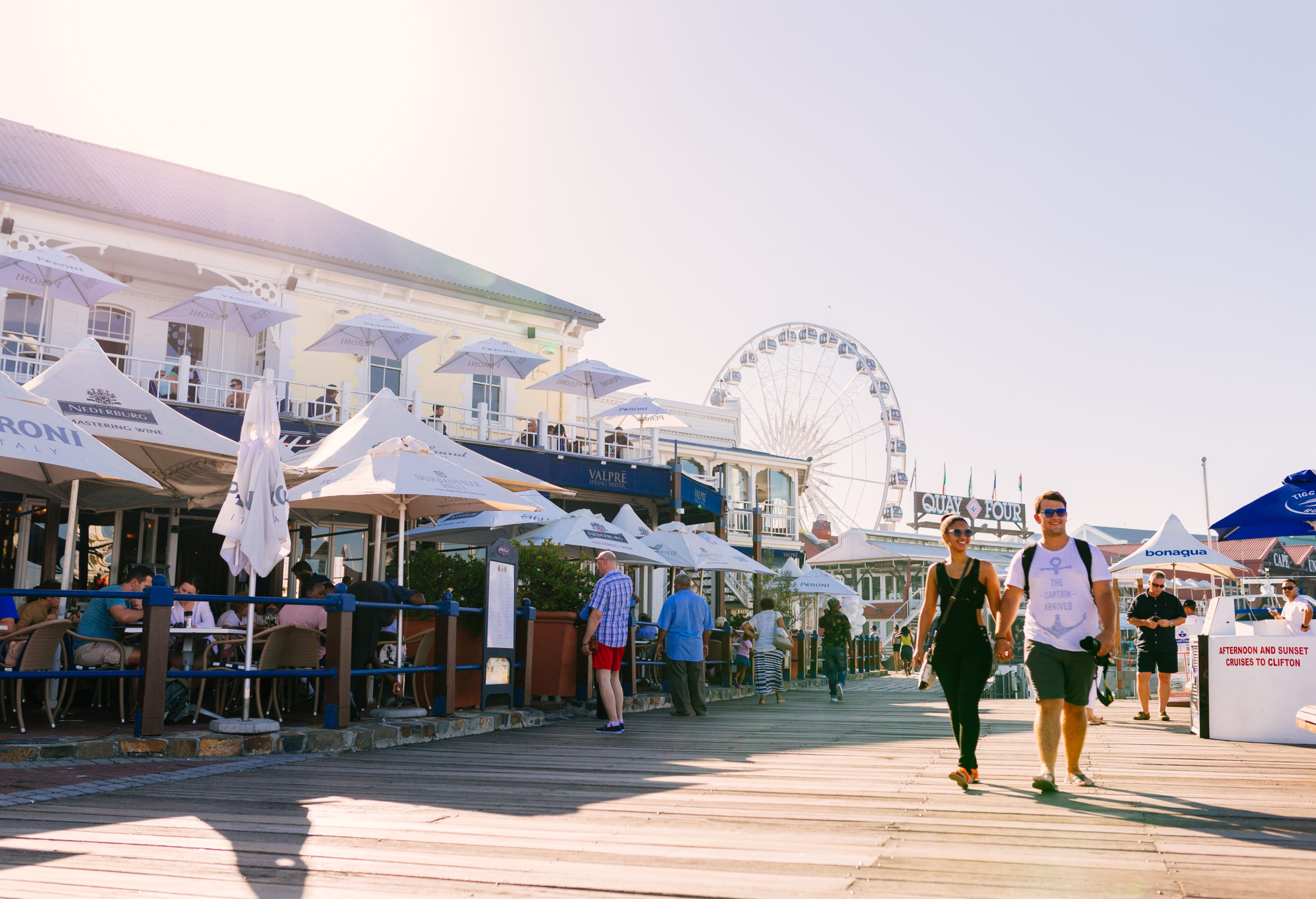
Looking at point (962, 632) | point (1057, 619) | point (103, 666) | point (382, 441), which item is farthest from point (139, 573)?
point (1057, 619)

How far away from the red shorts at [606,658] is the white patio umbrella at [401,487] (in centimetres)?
168

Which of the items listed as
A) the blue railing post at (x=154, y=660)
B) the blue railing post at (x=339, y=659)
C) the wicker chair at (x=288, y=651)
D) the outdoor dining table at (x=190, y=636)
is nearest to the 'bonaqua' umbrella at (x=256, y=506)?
the wicker chair at (x=288, y=651)

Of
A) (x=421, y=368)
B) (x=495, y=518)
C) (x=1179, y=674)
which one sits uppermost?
(x=421, y=368)

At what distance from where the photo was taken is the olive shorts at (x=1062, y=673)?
19.1 ft

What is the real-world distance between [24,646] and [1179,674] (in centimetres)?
2402

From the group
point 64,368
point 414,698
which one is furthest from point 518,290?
point 414,698

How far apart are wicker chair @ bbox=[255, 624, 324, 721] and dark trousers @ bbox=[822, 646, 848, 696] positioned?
28.7 feet

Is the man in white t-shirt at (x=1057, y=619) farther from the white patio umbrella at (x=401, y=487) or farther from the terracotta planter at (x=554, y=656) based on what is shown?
the terracotta planter at (x=554, y=656)

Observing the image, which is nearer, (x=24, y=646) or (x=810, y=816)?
(x=810, y=816)

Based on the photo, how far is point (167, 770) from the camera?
6.43m

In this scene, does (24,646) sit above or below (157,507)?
below

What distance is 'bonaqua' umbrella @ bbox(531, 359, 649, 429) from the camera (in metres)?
21.1

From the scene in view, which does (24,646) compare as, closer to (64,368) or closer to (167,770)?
(167,770)

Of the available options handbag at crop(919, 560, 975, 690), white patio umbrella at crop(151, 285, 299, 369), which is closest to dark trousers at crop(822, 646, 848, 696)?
handbag at crop(919, 560, 975, 690)
